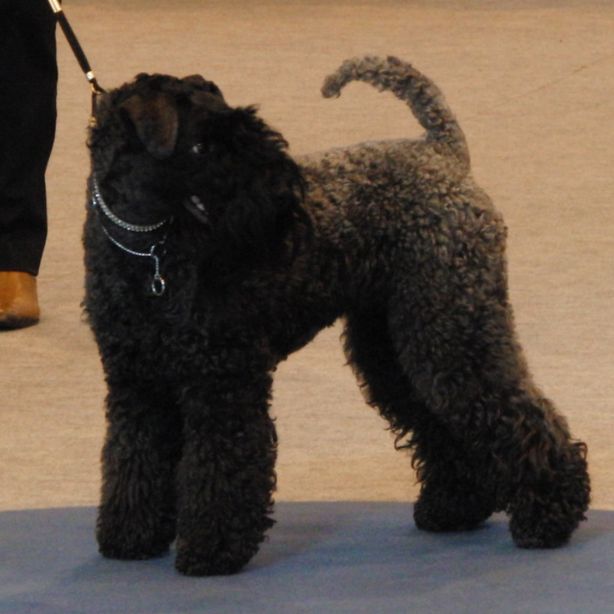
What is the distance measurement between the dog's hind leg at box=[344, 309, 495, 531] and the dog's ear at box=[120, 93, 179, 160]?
61 cm

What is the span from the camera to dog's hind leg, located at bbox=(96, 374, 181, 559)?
305cm

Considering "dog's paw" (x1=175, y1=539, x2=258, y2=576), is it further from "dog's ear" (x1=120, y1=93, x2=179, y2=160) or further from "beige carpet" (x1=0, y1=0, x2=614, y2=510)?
"dog's ear" (x1=120, y1=93, x2=179, y2=160)

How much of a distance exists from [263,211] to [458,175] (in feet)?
1.61

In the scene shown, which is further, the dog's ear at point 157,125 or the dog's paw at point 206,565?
the dog's paw at point 206,565

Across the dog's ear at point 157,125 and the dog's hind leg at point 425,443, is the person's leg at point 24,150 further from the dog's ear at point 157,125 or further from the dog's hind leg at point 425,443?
the dog's ear at point 157,125

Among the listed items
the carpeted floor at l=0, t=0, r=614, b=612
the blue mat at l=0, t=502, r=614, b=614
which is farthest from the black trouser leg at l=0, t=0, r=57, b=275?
the blue mat at l=0, t=502, r=614, b=614

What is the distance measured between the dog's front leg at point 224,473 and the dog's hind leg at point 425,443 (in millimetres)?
331

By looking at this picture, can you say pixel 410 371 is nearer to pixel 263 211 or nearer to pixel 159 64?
pixel 263 211

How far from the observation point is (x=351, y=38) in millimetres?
8766

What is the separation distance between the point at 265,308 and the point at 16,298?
6.55 feet

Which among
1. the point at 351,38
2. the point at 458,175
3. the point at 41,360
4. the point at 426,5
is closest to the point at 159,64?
the point at 351,38

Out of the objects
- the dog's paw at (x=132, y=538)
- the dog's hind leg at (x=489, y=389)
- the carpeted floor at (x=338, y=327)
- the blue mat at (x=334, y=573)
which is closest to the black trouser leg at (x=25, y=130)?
the carpeted floor at (x=338, y=327)

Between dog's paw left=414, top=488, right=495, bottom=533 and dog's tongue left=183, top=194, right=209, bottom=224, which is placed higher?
dog's tongue left=183, top=194, right=209, bottom=224

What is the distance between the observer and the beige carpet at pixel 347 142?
12.9 ft
